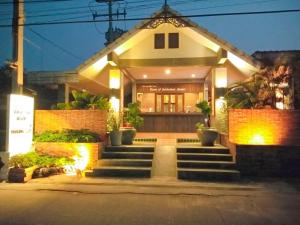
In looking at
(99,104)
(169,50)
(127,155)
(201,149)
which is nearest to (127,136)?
(127,155)

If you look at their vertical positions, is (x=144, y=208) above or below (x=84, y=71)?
below

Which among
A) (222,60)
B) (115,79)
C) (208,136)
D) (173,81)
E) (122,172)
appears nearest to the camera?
(122,172)

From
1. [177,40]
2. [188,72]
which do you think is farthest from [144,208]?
[188,72]

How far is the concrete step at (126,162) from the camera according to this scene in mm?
10188

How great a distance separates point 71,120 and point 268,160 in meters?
7.57

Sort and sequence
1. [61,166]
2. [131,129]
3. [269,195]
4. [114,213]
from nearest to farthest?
[114,213]
[269,195]
[61,166]
[131,129]


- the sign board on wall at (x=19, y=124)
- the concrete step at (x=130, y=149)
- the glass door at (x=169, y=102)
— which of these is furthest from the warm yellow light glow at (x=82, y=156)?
the glass door at (x=169, y=102)

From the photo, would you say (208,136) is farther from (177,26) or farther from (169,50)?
(169,50)

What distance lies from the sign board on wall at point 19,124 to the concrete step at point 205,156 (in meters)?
5.50

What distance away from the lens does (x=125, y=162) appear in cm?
1025

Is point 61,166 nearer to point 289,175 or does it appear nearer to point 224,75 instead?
point 289,175

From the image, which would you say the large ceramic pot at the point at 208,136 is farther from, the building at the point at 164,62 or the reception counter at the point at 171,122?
the reception counter at the point at 171,122

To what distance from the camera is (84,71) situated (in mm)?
13680

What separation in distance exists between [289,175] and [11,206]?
8.19 meters
